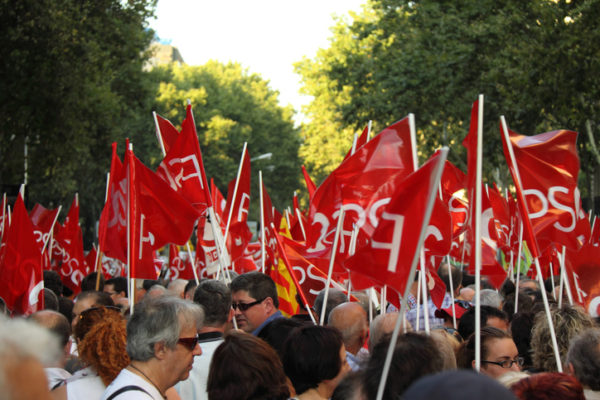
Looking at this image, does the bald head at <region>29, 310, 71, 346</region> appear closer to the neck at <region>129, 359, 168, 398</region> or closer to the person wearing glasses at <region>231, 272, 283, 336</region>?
the person wearing glasses at <region>231, 272, 283, 336</region>

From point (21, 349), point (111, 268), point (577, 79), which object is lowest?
point (111, 268)

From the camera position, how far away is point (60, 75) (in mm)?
22094

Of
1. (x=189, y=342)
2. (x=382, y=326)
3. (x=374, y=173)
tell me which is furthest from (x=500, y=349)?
(x=189, y=342)

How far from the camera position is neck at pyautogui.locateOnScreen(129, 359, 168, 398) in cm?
404

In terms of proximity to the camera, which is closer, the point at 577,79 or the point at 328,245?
the point at 328,245

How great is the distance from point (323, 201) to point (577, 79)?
12041 millimetres

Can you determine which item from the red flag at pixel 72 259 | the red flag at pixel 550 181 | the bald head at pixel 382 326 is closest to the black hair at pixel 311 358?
the bald head at pixel 382 326

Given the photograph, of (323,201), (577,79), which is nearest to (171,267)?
(323,201)

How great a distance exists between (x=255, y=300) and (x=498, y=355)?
1777 mm

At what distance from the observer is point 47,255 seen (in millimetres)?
13953

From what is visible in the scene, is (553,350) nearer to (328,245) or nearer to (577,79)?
(328,245)

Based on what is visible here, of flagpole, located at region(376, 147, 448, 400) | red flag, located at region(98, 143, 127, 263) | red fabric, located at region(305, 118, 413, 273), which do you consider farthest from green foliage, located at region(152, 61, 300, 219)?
flagpole, located at region(376, 147, 448, 400)

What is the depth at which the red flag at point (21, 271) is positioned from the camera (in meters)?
8.05

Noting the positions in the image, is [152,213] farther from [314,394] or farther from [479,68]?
[479,68]
